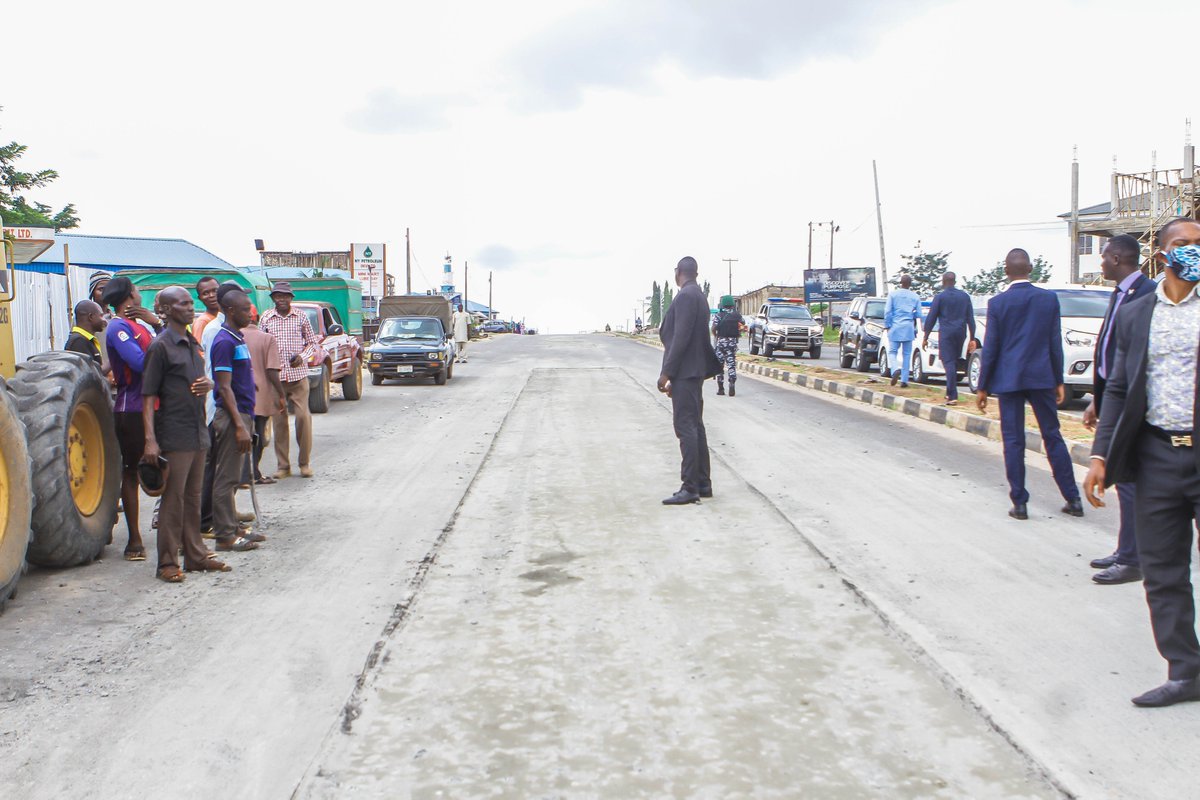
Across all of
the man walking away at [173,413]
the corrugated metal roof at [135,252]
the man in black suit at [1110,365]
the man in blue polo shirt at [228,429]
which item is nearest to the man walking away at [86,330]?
the man in blue polo shirt at [228,429]

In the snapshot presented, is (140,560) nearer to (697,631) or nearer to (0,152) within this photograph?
(697,631)

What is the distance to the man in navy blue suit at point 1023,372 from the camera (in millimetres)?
7555

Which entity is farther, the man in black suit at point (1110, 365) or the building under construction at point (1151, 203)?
the building under construction at point (1151, 203)

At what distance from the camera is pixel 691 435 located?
8.16 meters

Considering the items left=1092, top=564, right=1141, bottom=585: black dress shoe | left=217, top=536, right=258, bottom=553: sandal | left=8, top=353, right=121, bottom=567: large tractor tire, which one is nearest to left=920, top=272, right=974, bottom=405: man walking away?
left=1092, top=564, right=1141, bottom=585: black dress shoe

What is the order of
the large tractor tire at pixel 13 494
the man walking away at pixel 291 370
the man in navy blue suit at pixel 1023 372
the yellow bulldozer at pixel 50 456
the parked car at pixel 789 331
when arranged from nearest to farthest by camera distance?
the large tractor tire at pixel 13 494 → the yellow bulldozer at pixel 50 456 → the man in navy blue suit at pixel 1023 372 → the man walking away at pixel 291 370 → the parked car at pixel 789 331

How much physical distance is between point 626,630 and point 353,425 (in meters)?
10.5

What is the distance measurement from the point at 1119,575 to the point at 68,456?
620cm

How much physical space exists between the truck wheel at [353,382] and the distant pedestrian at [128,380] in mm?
11328

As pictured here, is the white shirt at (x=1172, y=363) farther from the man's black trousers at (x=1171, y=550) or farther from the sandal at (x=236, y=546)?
the sandal at (x=236, y=546)

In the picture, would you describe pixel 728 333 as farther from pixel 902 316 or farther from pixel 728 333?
pixel 902 316

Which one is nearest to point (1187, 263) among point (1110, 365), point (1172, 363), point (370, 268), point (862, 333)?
point (1172, 363)

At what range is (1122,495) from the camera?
5.75 m

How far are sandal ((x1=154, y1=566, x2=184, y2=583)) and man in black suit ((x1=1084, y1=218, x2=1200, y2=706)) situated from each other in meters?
4.96
